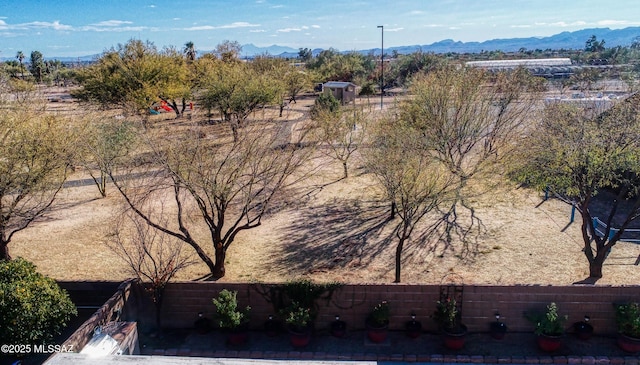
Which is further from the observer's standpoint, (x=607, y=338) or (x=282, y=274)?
(x=282, y=274)

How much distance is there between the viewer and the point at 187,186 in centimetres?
1005

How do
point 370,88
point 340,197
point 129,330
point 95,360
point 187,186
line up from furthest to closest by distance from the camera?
1. point 370,88
2. point 340,197
3. point 187,186
4. point 129,330
5. point 95,360

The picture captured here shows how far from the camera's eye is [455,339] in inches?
326

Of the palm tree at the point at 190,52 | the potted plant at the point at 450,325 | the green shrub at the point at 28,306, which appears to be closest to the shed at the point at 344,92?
the palm tree at the point at 190,52

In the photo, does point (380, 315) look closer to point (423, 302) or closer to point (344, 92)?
point (423, 302)

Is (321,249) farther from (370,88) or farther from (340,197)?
(370,88)

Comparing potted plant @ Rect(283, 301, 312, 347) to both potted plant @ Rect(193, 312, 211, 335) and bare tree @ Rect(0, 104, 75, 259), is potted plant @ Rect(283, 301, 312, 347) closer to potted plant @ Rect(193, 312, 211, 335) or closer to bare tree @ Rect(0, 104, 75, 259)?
potted plant @ Rect(193, 312, 211, 335)

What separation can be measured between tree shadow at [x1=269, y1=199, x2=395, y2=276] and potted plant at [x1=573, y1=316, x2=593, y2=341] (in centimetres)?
505

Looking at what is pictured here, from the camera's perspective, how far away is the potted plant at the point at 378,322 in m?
8.41

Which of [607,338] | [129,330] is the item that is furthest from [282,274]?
[607,338]

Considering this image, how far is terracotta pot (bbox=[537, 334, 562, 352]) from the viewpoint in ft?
26.6

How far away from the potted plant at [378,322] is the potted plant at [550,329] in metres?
2.72

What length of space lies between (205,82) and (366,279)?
21.5 m

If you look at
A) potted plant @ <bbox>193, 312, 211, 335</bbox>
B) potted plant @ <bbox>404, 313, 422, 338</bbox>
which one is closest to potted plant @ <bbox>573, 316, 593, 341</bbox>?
potted plant @ <bbox>404, 313, 422, 338</bbox>
